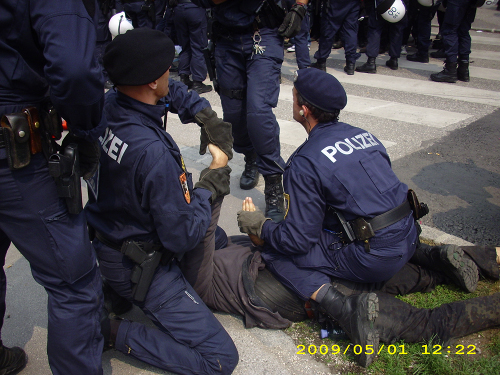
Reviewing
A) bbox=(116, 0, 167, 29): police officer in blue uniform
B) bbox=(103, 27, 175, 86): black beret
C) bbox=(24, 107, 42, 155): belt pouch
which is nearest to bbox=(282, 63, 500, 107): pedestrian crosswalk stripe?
bbox=(116, 0, 167, 29): police officer in blue uniform

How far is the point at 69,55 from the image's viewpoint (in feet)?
4.65

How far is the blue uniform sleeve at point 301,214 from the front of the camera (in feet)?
6.84

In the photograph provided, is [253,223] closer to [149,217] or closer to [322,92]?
[149,217]

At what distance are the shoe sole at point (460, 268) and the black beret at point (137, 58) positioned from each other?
66.9 inches

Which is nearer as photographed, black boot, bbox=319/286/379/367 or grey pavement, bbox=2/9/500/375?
black boot, bbox=319/286/379/367

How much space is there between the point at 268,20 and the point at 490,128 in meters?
3.02

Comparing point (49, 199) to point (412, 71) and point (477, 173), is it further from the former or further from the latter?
point (412, 71)

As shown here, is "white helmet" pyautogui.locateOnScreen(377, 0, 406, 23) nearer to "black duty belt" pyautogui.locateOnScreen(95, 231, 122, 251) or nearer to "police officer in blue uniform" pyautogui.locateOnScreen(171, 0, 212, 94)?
"police officer in blue uniform" pyautogui.locateOnScreen(171, 0, 212, 94)

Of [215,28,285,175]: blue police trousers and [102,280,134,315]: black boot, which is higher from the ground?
[215,28,285,175]: blue police trousers

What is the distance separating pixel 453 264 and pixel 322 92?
3.70 feet

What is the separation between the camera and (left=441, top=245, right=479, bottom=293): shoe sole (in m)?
2.31

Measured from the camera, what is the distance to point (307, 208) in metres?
2.10

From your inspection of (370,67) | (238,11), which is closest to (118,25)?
(370,67)

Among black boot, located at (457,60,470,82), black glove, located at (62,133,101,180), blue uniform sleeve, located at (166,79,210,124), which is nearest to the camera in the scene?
black glove, located at (62,133,101,180)
